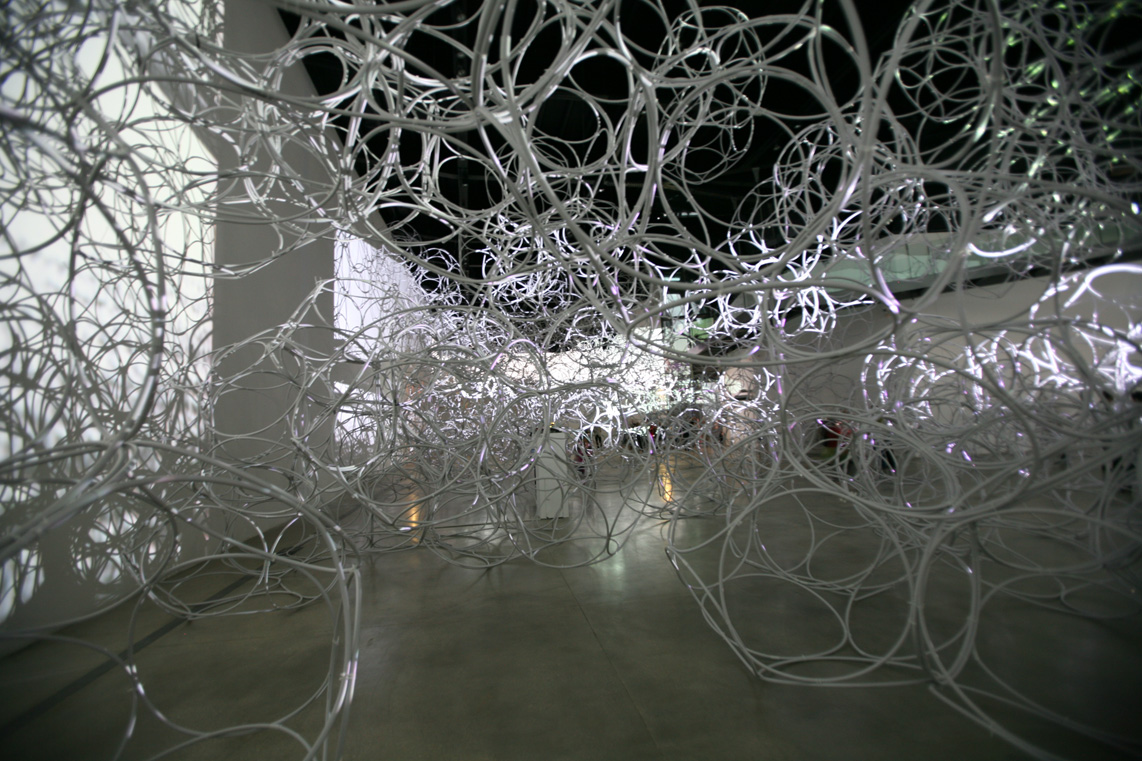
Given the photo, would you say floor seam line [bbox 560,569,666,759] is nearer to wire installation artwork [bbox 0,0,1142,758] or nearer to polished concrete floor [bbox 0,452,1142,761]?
polished concrete floor [bbox 0,452,1142,761]

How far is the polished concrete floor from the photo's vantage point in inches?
33.7

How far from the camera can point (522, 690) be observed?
3.31 ft

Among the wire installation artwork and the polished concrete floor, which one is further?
the polished concrete floor

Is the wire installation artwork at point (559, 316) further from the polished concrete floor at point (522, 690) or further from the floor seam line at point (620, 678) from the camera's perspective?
the floor seam line at point (620, 678)

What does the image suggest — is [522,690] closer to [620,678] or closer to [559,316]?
[620,678]

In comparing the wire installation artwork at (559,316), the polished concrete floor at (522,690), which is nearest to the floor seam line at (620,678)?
the polished concrete floor at (522,690)

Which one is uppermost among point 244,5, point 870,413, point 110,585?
point 244,5

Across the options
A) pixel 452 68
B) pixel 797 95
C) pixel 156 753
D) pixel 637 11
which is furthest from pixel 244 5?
pixel 797 95

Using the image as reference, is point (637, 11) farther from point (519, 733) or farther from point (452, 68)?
point (519, 733)

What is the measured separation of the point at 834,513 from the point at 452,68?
158 inches

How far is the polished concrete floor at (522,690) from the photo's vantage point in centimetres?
86

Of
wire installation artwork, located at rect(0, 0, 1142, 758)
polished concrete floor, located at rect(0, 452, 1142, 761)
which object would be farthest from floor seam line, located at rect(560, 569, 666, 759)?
wire installation artwork, located at rect(0, 0, 1142, 758)

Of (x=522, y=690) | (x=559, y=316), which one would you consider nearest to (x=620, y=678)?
(x=522, y=690)

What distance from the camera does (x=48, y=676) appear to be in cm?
117
